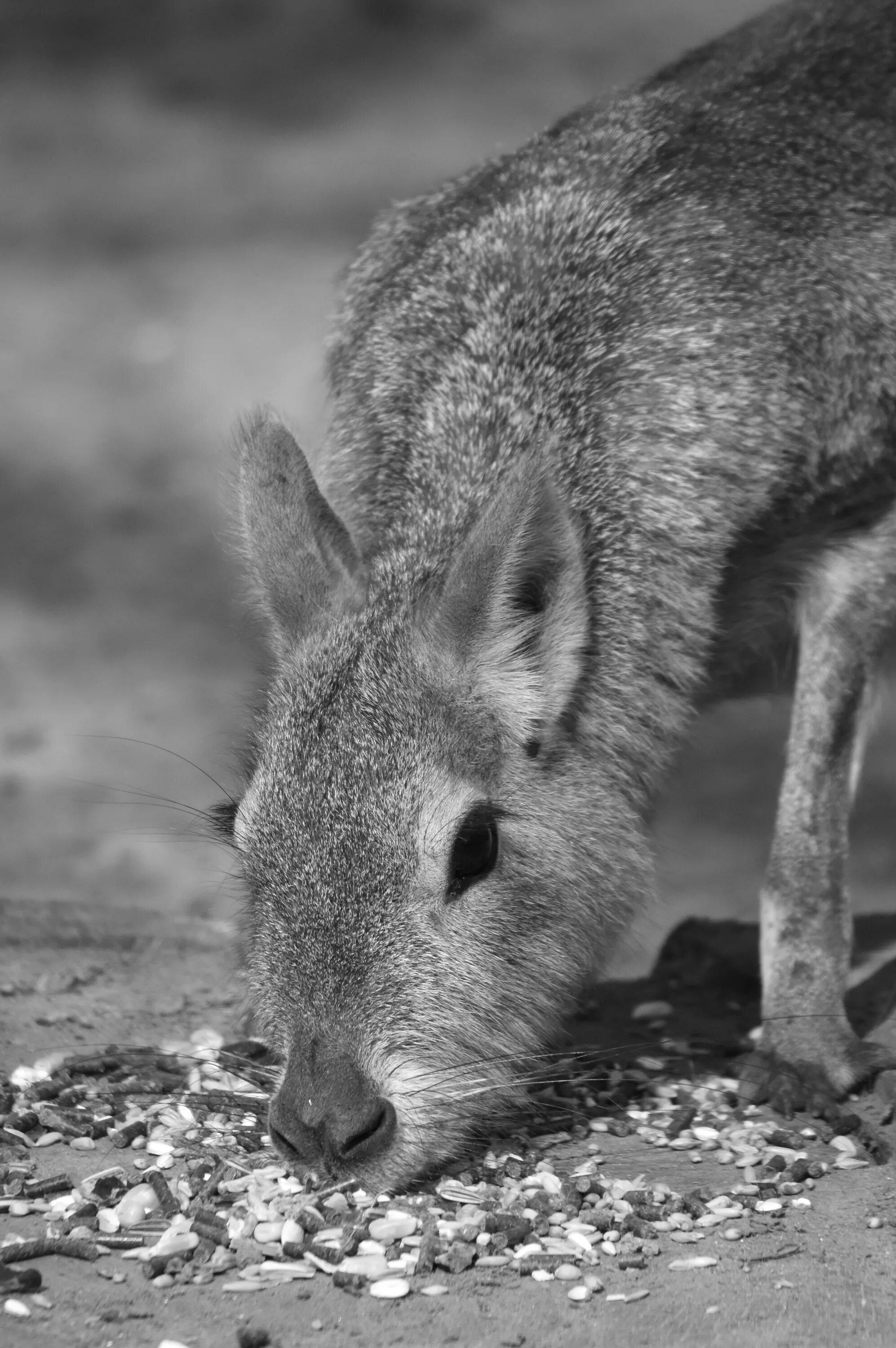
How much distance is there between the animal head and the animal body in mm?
12

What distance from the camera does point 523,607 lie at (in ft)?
18.1

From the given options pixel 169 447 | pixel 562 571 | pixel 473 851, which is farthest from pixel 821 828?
pixel 169 447

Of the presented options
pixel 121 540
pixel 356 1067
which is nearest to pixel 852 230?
pixel 356 1067

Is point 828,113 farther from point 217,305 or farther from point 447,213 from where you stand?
point 217,305

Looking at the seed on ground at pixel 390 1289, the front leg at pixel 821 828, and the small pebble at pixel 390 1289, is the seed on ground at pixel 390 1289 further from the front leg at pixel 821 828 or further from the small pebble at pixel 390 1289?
the front leg at pixel 821 828

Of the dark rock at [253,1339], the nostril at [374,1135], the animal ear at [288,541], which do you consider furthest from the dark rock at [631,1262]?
the animal ear at [288,541]

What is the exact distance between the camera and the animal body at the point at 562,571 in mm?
5062

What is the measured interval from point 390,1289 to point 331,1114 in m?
0.50

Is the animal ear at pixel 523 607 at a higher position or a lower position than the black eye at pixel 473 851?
higher

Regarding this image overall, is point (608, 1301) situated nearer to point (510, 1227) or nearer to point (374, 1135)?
point (510, 1227)

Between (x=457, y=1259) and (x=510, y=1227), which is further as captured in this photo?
(x=510, y=1227)

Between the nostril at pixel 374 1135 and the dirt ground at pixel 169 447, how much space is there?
215 centimetres

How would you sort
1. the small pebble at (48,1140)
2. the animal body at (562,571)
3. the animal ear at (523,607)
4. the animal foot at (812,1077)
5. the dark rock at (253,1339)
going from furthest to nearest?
the animal foot at (812,1077), the small pebble at (48,1140), the animal ear at (523,607), the animal body at (562,571), the dark rock at (253,1339)

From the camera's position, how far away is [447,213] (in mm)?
7277
